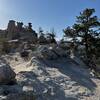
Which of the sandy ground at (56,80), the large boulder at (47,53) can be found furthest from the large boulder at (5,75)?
the large boulder at (47,53)

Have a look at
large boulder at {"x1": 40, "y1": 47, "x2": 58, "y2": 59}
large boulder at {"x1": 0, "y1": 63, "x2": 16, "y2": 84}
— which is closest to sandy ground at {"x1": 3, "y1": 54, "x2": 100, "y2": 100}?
large boulder at {"x1": 40, "y1": 47, "x2": 58, "y2": 59}

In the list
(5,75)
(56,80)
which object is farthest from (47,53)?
(5,75)

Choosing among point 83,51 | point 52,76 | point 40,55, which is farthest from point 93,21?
point 52,76

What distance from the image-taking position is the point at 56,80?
1842cm

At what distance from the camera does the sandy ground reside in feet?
53.8

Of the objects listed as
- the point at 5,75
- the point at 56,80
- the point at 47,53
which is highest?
the point at 47,53

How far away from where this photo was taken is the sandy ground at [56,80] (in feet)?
53.8

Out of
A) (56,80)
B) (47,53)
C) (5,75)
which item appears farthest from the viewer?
(47,53)

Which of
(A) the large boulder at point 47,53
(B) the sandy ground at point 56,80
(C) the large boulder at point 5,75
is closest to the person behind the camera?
(C) the large boulder at point 5,75

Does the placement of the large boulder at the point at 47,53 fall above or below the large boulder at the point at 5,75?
above

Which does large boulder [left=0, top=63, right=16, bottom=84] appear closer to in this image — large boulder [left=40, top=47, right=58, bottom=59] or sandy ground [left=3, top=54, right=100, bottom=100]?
sandy ground [left=3, top=54, right=100, bottom=100]

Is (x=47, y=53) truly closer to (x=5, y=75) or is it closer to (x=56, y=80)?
(x=56, y=80)

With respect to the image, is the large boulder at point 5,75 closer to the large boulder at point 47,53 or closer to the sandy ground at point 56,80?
the sandy ground at point 56,80

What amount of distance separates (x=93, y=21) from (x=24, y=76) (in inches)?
960
